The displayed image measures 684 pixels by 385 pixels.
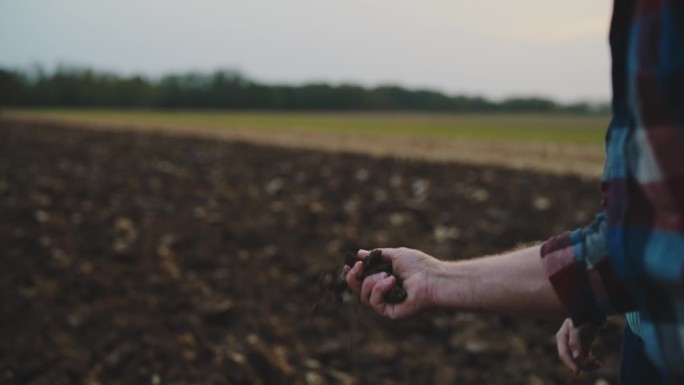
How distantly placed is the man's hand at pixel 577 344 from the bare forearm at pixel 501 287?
0.20 meters

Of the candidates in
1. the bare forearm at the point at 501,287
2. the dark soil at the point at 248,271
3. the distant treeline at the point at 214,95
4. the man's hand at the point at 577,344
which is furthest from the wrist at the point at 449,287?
the distant treeline at the point at 214,95

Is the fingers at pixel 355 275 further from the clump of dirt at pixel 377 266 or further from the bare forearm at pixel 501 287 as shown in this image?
the bare forearm at pixel 501 287

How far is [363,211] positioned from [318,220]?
606mm

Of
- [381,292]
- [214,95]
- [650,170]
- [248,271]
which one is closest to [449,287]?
[381,292]

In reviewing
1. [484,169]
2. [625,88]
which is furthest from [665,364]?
[484,169]

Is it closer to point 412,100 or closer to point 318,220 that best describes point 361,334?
point 318,220

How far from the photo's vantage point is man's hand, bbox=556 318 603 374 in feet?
5.16

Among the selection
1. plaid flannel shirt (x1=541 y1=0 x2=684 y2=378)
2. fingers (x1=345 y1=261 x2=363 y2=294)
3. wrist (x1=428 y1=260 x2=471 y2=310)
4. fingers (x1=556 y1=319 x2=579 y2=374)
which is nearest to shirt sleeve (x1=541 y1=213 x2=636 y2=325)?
plaid flannel shirt (x1=541 y1=0 x2=684 y2=378)

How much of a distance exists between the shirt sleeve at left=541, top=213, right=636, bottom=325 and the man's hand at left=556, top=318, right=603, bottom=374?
261mm

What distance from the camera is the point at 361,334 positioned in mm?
4266

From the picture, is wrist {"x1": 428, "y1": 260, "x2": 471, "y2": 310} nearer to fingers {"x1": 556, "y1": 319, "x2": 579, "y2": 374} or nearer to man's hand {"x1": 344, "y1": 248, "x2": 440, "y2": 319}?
man's hand {"x1": 344, "y1": 248, "x2": 440, "y2": 319}

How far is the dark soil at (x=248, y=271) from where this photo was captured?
3.80 meters

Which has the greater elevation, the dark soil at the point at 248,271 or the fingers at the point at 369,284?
the fingers at the point at 369,284

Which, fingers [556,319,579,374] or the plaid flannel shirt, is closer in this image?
the plaid flannel shirt
